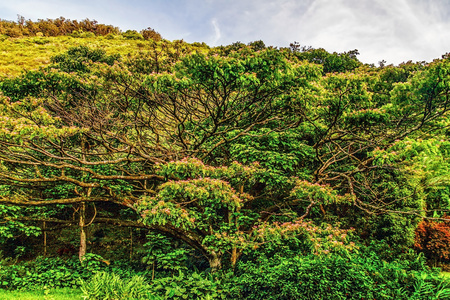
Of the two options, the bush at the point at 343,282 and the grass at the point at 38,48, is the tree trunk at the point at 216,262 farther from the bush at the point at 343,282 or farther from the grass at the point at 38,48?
the grass at the point at 38,48

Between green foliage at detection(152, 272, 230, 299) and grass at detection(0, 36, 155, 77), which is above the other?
grass at detection(0, 36, 155, 77)

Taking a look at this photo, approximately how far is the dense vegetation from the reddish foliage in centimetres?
6

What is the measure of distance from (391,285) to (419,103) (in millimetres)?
4544

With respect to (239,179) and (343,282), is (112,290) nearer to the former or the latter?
(239,179)

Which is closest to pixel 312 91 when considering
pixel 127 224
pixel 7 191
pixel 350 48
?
pixel 127 224

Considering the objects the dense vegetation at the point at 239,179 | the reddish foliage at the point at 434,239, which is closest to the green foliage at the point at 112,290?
the dense vegetation at the point at 239,179

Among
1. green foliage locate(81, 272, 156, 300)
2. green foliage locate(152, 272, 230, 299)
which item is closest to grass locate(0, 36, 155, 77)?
green foliage locate(81, 272, 156, 300)

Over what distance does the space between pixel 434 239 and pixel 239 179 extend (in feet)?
30.8

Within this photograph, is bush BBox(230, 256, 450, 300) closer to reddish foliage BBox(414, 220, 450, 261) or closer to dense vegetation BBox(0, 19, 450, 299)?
dense vegetation BBox(0, 19, 450, 299)

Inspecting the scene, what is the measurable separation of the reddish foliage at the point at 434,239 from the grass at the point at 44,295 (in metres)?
12.0

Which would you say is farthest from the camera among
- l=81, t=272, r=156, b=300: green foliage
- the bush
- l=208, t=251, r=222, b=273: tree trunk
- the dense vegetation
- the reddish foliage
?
the reddish foliage

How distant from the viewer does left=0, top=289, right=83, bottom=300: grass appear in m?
5.34

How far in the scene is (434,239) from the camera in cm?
1011

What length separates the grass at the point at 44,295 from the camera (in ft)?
17.5
